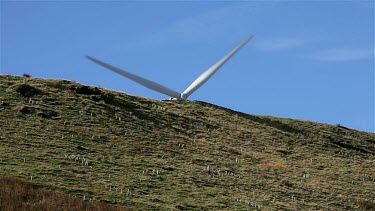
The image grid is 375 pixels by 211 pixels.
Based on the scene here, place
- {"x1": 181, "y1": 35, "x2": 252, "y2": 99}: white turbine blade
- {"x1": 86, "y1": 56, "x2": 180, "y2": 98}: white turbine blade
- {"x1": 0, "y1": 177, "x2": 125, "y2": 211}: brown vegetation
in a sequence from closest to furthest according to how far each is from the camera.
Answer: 1. {"x1": 0, "y1": 177, "x2": 125, "y2": 211}: brown vegetation
2. {"x1": 86, "y1": 56, "x2": 180, "y2": 98}: white turbine blade
3. {"x1": 181, "y1": 35, "x2": 252, "y2": 99}: white turbine blade

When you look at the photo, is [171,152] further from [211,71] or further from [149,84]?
[211,71]

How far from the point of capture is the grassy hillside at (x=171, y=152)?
48.6 metres

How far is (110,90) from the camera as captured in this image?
3433 inches

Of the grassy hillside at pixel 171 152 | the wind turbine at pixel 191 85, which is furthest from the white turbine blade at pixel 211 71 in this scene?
the grassy hillside at pixel 171 152

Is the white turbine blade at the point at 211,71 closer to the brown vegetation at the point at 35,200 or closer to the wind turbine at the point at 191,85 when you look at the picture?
the wind turbine at the point at 191,85

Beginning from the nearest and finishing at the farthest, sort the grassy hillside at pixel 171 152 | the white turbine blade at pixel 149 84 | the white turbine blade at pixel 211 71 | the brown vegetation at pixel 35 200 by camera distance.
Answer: the brown vegetation at pixel 35 200 → the grassy hillside at pixel 171 152 → the white turbine blade at pixel 149 84 → the white turbine blade at pixel 211 71

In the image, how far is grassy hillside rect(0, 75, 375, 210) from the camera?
48594 mm

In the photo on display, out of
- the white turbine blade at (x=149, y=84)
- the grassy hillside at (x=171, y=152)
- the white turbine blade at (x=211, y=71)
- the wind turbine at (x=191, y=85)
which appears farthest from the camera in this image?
the white turbine blade at (x=211, y=71)

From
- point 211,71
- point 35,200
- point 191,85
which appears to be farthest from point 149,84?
point 35,200

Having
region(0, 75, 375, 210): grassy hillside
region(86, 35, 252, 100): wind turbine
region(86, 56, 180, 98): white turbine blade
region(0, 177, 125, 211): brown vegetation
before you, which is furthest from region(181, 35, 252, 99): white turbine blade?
region(0, 177, 125, 211): brown vegetation

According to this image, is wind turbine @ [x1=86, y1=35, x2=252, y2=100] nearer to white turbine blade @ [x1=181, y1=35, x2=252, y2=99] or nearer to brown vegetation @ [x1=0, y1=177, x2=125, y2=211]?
white turbine blade @ [x1=181, y1=35, x2=252, y2=99]

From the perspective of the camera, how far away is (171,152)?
210 feet

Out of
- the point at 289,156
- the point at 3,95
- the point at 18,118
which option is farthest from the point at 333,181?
the point at 3,95

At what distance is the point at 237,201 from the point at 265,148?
2455 cm
